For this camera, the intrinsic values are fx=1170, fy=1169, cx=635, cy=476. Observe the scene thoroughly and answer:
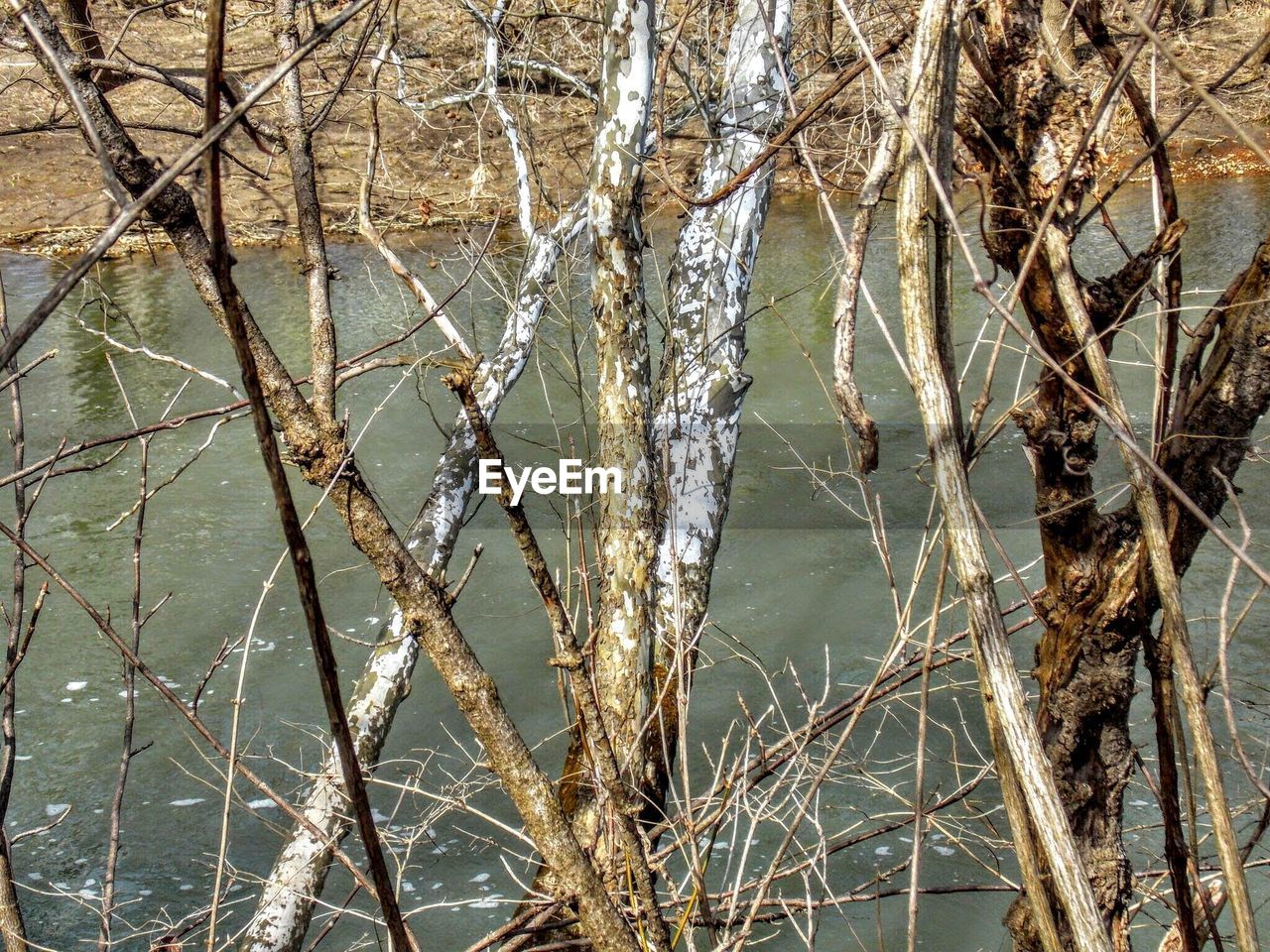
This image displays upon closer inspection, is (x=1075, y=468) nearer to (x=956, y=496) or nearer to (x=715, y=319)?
(x=956, y=496)

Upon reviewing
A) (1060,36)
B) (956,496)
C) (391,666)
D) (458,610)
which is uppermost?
(1060,36)

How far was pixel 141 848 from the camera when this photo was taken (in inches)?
194

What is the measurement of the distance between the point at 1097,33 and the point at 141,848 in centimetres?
481

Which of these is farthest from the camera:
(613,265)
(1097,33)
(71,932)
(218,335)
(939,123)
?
(218,335)

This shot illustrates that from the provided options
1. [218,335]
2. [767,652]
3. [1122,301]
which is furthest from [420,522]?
[218,335]

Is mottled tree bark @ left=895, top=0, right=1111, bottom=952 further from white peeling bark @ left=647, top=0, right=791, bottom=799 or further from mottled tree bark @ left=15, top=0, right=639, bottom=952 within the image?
white peeling bark @ left=647, top=0, right=791, bottom=799

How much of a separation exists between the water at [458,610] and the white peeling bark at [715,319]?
0.37 metres

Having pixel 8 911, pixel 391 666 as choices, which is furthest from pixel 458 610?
pixel 8 911

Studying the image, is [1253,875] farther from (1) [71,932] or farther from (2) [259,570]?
(2) [259,570]

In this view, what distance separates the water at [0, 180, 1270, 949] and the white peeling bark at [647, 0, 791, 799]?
0.37 m

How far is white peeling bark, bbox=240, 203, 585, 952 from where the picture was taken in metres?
3.18

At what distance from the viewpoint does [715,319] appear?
3.94 m

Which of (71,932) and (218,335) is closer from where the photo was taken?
(71,932)

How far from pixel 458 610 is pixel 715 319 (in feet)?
10.2
